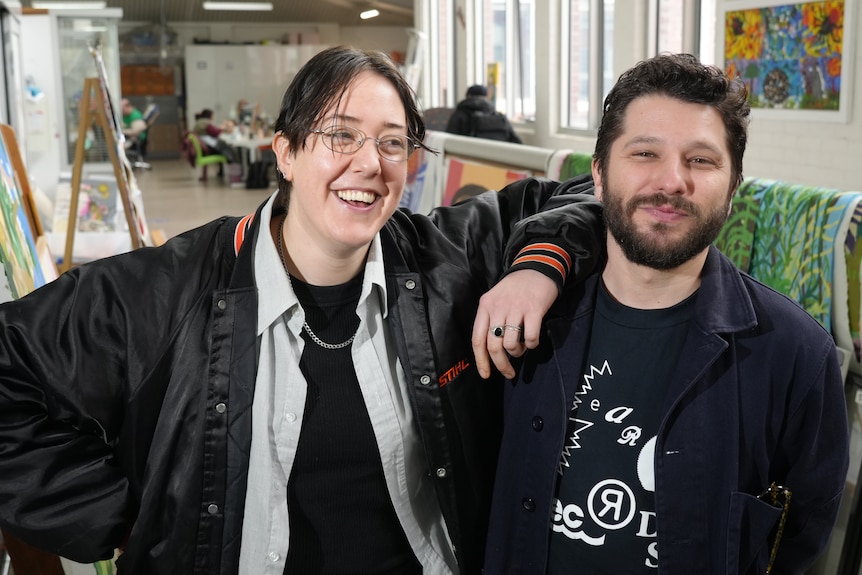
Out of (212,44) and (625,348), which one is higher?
(212,44)

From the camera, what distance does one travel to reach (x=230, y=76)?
25266 mm

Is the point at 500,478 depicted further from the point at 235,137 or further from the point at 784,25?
the point at 235,137

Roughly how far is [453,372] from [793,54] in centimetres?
442

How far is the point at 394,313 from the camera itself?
180cm

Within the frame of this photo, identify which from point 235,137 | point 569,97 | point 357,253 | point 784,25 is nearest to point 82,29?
point 235,137

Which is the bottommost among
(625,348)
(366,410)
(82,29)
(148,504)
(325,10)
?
(148,504)

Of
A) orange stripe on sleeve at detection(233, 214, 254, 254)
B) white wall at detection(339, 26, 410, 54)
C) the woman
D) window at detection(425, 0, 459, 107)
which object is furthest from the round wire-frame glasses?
white wall at detection(339, 26, 410, 54)

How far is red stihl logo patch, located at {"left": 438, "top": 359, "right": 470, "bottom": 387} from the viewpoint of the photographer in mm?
1809

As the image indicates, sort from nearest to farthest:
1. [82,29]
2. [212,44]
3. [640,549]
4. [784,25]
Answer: [640,549] < [784,25] < [82,29] < [212,44]

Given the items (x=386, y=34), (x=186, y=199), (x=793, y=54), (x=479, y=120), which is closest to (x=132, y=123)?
(x=186, y=199)

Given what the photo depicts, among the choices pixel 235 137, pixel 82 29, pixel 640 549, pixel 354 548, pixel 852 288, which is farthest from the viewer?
pixel 235 137

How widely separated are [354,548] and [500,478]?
33cm

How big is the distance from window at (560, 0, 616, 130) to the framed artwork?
2.96 meters

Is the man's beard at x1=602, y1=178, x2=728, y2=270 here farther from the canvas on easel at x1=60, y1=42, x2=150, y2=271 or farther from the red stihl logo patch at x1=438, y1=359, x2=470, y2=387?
the canvas on easel at x1=60, y1=42, x2=150, y2=271
